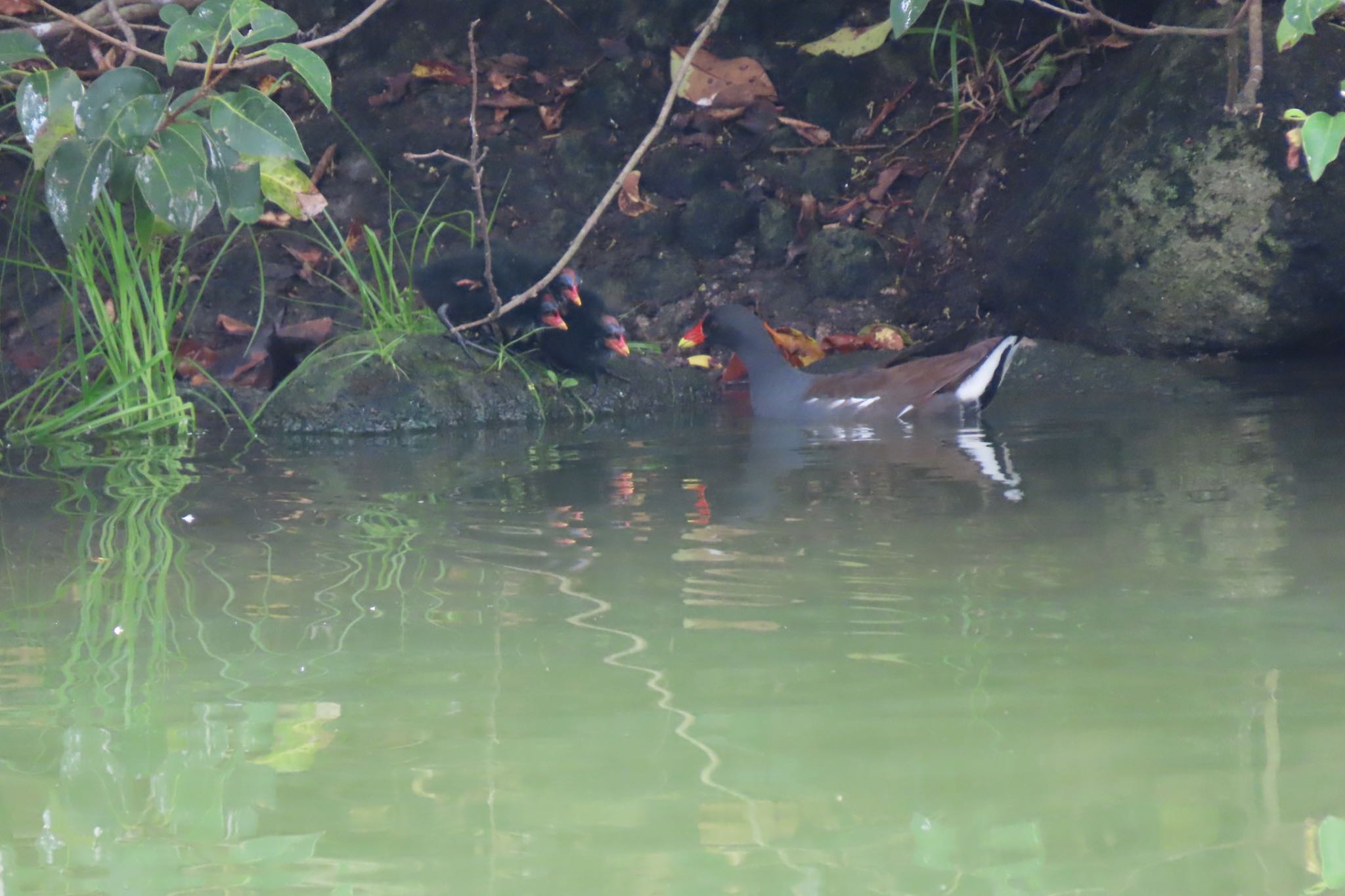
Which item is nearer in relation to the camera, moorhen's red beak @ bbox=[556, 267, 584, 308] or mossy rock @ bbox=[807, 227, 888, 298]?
moorhen's red beak @ bbox=[556, 267, 584, 308]

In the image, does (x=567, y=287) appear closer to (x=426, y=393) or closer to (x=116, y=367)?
(x=426, y=393)

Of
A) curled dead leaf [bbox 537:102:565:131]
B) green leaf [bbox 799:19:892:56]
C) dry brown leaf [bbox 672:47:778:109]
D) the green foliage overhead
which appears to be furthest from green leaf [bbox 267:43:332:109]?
green leaf [bbox 799:19:892:56]

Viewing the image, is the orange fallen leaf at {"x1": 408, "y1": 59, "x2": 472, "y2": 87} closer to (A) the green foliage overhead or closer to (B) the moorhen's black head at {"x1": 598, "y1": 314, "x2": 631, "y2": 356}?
(B) the moorhen's black head at {"x1": 598, "y1": 314, "x2": 631, "y2": 356}

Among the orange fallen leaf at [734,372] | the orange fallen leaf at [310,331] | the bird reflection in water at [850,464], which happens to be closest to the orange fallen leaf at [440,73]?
the orange fallen leaf at [310,331]

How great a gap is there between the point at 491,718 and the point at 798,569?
1001 mm

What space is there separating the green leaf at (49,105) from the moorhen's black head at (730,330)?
3354mm

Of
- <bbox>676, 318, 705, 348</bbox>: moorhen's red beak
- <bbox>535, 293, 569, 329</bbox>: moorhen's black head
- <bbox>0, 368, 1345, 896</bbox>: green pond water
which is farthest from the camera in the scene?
<bbox>676, 318, 705, 348</bbox>: moorhen's red beak

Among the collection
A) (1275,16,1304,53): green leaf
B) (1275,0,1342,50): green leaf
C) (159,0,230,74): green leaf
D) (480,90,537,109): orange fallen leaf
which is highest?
(1275,0,1342,50): green leaf

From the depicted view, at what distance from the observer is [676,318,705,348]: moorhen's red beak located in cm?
661

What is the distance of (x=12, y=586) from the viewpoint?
2775 mm

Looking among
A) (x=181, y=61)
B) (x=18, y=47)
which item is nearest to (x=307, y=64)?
(x=181, y=61)

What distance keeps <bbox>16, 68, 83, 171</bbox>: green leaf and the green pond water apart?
38.6 inches

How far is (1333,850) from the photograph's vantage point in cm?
145

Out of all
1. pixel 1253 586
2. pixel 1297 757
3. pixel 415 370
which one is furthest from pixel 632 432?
pixel 1297 757
